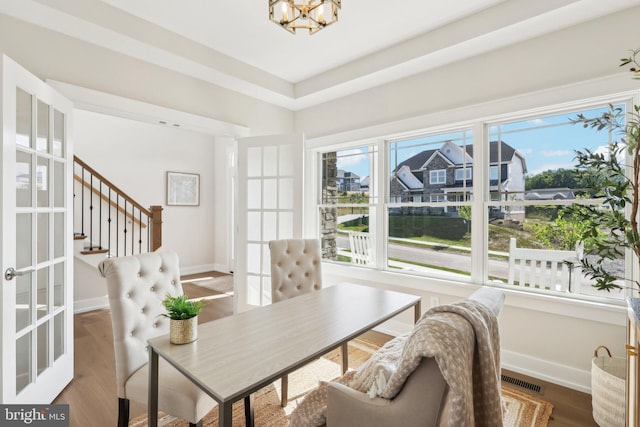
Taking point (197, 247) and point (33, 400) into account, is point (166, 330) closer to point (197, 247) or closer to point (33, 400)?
point (33, 400)

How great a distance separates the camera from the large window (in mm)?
2432

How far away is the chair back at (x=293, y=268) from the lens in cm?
243

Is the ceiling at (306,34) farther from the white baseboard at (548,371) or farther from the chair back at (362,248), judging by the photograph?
the white baseboard at (548,371)

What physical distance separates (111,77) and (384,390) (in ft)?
9.85

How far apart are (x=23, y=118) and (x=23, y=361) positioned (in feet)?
4.75

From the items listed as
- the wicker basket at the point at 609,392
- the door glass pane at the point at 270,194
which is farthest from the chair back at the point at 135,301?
the wicker basket at the point at 609,392

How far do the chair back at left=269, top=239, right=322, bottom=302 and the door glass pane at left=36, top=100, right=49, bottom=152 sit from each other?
1628 mm

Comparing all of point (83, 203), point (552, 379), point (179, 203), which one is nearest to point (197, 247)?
point (179, 203)

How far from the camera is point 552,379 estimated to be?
2398 millimetres

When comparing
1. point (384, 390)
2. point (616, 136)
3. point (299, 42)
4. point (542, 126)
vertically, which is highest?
point (299, 42)

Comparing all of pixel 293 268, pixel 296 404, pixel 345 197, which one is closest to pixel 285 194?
pixel 345 197

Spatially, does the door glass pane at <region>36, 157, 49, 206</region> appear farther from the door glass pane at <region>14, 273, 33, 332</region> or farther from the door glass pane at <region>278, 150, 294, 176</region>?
the door glass pane at <region>278, 150, 294, 176</region>

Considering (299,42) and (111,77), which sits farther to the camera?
(299,42)

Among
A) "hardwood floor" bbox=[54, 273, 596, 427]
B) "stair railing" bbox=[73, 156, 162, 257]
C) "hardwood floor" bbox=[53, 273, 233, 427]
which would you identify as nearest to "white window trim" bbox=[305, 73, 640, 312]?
"hardwood floor" bbox=[54, 273, 596, 427]
